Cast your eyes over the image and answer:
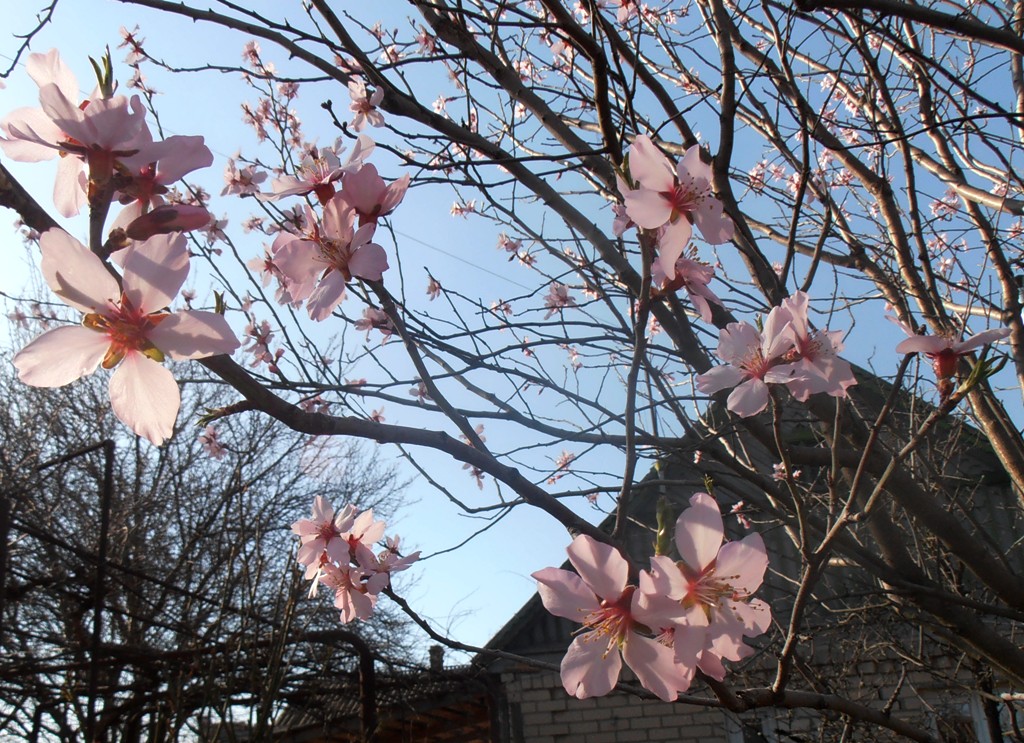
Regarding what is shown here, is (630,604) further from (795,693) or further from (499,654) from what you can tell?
(499,654)

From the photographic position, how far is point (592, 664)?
3.08ft

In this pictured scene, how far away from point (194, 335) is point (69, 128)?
8.8 inches

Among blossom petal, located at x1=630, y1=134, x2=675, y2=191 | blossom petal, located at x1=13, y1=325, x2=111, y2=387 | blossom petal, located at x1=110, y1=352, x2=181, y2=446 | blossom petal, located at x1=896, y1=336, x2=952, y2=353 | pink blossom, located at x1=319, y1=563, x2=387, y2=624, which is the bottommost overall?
pink blossom, located at x1=319, y1=563, x2=387, y2=624

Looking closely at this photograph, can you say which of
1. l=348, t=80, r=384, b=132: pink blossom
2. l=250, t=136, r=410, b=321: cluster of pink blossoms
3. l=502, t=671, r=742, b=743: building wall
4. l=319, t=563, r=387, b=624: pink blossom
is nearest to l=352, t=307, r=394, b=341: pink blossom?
l=348, t=80, r=384, b=132: pink blossom

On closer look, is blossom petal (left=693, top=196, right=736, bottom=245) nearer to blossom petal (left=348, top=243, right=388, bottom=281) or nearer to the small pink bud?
blossom petal (left=348, top=243, right=388, bottom=281)

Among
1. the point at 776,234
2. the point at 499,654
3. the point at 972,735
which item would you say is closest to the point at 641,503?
the point at 972,735

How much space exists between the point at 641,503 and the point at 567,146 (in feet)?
15.3

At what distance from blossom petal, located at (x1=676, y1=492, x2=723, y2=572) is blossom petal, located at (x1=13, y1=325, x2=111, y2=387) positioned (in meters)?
0.66

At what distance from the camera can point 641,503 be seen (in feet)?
21.6

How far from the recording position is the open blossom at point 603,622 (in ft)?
2.89

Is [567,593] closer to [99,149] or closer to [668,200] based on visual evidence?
[668,200]

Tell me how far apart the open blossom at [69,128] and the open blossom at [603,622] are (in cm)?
61

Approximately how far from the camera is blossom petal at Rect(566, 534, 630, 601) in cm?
88

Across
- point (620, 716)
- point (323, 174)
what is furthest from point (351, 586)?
point (620, 716)
